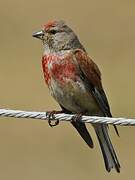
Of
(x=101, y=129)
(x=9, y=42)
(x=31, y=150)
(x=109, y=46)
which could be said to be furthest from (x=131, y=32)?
(x=101, y=129)

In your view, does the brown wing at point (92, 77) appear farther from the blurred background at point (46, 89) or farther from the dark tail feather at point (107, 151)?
the blurred background at point (46, 89)

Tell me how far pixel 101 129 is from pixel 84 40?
305 inches

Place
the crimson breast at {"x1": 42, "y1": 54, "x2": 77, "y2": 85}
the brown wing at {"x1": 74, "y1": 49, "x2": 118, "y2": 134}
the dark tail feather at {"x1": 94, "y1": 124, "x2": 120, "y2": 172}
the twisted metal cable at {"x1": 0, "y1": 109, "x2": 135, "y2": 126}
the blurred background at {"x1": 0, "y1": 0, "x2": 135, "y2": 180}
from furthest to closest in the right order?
the blurred background at {"x1": 0, "y1": 0, "x2": 135, "y2": 180} → the dark tail feather at {"x1": 94, "y1": 124, "x2": 120, "y2": 172} → the brown wing at {"x1": 74, "y1": 49, "x2": 118, "y2": 134} → the crimson breast at {"x1": 42, "y1": 54, "x2": 77, "y2": 85} → the twisted metal cable at {"x1": 0, "y1": 109, "x2": 135, "y2": 126}

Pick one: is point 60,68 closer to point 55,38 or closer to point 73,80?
point 73,80

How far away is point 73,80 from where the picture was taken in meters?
10.2

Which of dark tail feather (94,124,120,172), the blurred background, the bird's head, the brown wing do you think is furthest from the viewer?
the blurred background

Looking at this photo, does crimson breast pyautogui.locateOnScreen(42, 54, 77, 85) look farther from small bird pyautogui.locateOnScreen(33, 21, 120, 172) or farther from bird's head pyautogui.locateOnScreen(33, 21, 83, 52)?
bird's head pyautogui.locateOnScreen(33, 21, 83, 52)

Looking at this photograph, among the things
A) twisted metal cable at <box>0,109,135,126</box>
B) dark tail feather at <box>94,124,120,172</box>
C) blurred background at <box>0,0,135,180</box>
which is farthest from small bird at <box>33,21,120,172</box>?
blurred background at <box>0,0,135,180</box>

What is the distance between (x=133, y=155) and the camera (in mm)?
14094

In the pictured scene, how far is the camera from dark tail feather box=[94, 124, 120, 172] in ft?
34.0

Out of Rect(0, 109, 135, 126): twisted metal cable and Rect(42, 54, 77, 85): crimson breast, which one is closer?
Rect(0, 109, 135, 126): twisted metal cable

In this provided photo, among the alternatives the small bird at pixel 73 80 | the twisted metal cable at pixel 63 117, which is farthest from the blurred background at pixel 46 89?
the twisted metal cable at pixel 63 117

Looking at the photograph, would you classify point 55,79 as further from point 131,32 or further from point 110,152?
point 131,32

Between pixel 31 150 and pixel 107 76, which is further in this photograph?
pixel 107 76
